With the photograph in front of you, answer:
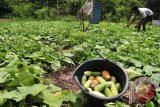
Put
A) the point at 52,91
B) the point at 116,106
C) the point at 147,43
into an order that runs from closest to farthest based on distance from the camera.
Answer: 1. the point at 116,106
2. the point at 52,91
3. the point at 147,43

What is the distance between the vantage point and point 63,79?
5531mm

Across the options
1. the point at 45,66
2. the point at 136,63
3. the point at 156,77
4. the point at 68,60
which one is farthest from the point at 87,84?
the point at 68,60

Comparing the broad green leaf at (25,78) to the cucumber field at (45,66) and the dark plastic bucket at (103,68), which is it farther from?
the dark plastic bucket at (103,68)

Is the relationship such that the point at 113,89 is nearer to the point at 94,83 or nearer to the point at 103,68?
the point at 94,83

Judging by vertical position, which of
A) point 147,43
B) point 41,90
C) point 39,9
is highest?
point 41,90

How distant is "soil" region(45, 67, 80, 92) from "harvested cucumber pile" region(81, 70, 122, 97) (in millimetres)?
515

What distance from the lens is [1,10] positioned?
26906mm

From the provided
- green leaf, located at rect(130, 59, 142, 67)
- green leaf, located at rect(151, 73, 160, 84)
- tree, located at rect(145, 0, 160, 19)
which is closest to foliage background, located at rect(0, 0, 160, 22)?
tree, located at rect(145, 0, 160, 19)

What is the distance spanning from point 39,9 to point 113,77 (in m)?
24.2

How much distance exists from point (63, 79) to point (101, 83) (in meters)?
1.30

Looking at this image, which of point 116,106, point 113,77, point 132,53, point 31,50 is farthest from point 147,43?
point 116,106

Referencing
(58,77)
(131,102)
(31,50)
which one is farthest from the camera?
(31,50)

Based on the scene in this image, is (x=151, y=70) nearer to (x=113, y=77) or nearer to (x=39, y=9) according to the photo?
(x=113, y=77)

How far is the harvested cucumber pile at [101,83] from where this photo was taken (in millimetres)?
4184
